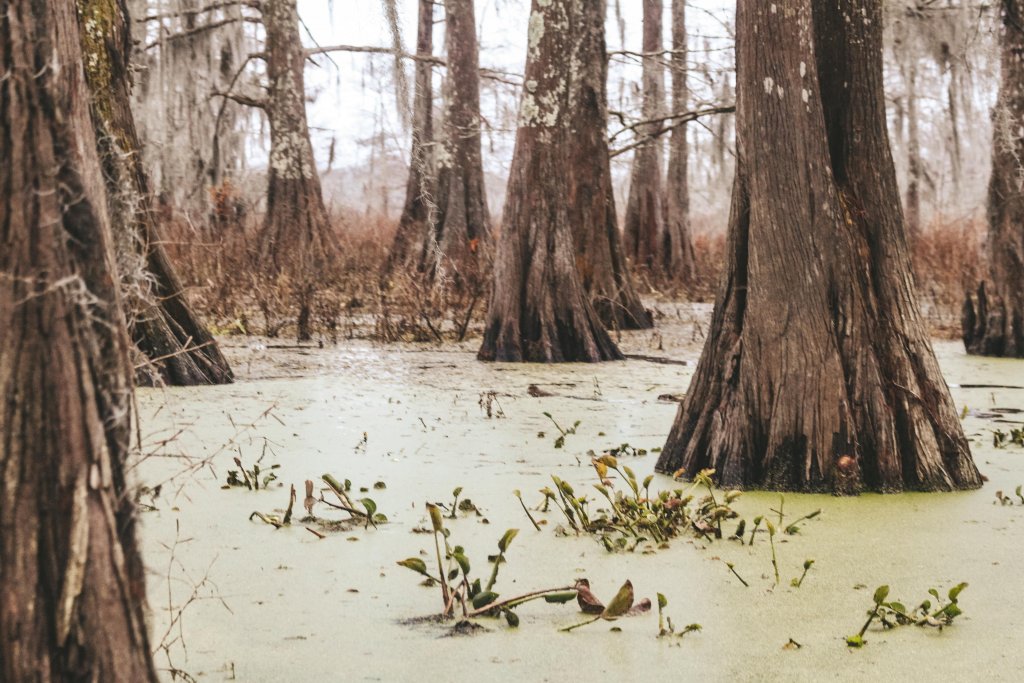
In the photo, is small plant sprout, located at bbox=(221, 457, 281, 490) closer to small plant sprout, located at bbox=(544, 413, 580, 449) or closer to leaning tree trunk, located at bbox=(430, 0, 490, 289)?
small plant sprout, located at bbox=(544, 413, 580, 449)

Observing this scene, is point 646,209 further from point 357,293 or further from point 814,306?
point 814,306

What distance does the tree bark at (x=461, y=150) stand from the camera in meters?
13.9

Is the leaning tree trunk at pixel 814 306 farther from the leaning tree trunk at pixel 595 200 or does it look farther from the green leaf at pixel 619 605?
the leaning tree trunk at pixel 595 200

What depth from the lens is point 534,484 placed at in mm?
4398

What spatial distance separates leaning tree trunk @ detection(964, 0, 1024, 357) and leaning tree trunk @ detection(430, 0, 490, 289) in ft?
19.0

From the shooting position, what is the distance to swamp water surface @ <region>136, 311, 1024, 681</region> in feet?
8.36

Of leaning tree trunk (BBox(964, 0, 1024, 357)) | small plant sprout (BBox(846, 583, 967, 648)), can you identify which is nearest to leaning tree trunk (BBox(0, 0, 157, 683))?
small plant sprout (BBox(846, 583, 967, 648))

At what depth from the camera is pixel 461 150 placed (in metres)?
14.2

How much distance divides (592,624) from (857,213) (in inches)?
93.2

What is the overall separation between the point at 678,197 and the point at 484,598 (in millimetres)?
15573

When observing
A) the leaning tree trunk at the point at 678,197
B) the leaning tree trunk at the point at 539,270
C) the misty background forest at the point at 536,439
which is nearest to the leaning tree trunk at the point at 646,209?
the leaning tree trunk at the point at 678,197

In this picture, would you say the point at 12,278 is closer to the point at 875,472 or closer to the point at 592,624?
the point at 592,624

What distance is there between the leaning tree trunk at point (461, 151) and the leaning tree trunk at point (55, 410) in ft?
38.1

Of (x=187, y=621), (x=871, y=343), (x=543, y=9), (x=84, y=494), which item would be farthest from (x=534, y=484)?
(x=543, y=9)
